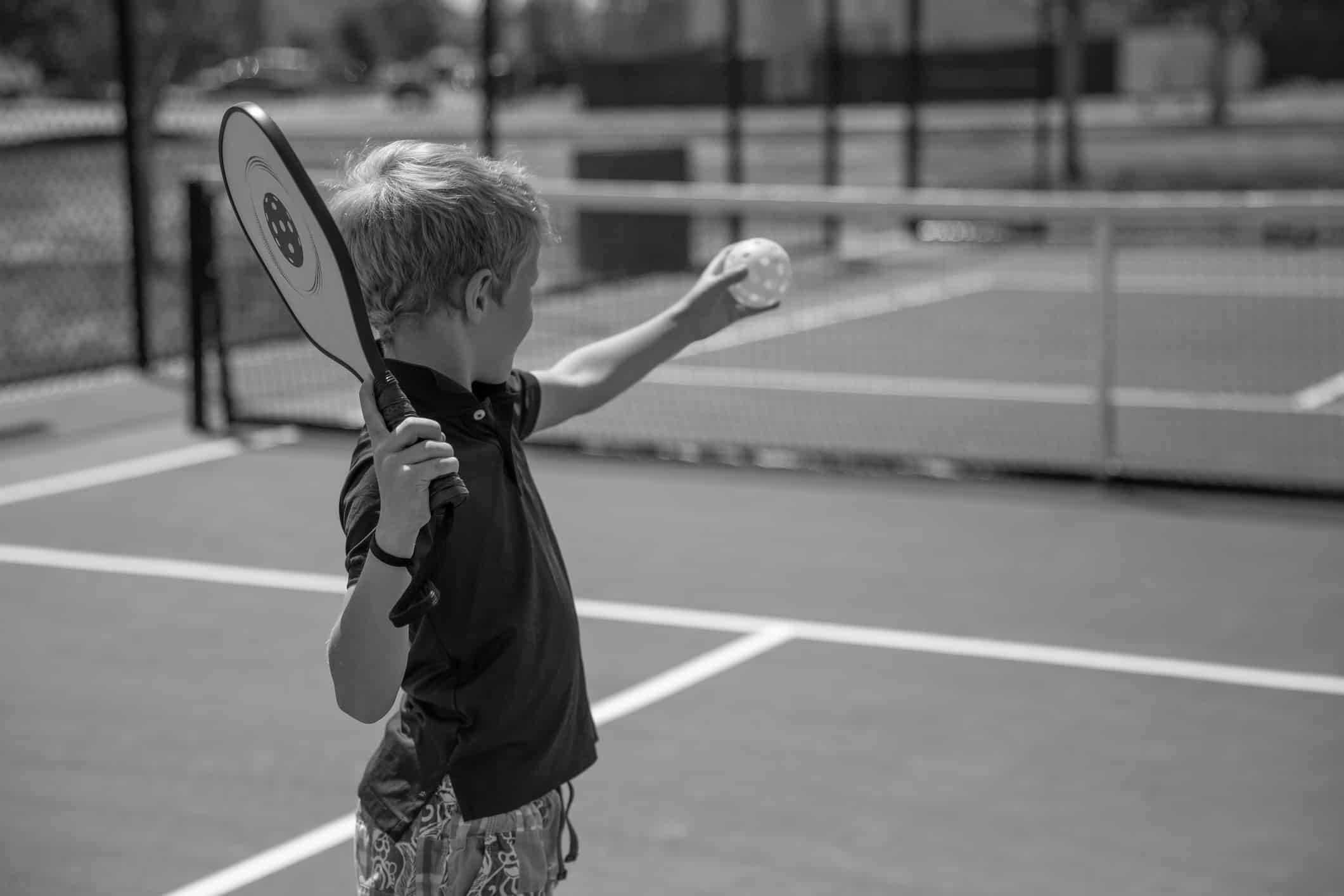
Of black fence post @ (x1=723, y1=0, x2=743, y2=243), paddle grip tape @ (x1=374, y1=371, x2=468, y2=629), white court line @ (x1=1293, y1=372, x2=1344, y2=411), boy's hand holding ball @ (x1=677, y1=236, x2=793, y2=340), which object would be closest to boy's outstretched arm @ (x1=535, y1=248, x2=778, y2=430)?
boy's hand holding ball @ (x1=677, y1=236, x2=793, y2=340)

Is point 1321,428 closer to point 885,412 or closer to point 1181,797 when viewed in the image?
point 885,412

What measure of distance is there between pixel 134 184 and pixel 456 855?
10119 millimetres

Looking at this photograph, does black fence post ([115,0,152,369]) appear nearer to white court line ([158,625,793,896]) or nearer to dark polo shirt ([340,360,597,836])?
white court line ([158,625,793,896])

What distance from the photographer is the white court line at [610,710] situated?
424cm

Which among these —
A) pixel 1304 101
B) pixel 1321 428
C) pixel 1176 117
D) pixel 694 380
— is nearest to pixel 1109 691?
pixel 1321 428

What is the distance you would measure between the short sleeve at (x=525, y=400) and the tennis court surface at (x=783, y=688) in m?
1.70

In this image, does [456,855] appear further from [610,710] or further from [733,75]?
[733,75]

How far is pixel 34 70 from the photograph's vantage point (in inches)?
618

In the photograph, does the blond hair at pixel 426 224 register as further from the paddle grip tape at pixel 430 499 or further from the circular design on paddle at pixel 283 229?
the paddle grip tape at pixel 430 499

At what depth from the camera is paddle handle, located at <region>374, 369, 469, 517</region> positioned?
209 cm

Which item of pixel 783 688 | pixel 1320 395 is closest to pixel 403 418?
pixel 783 688

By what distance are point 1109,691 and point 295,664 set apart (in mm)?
Answer: 2612

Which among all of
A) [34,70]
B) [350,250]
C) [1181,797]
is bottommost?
[1181,797]

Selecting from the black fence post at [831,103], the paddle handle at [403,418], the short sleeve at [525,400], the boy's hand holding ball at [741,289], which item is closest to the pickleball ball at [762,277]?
the boy's hand holding ball at [741,289]
